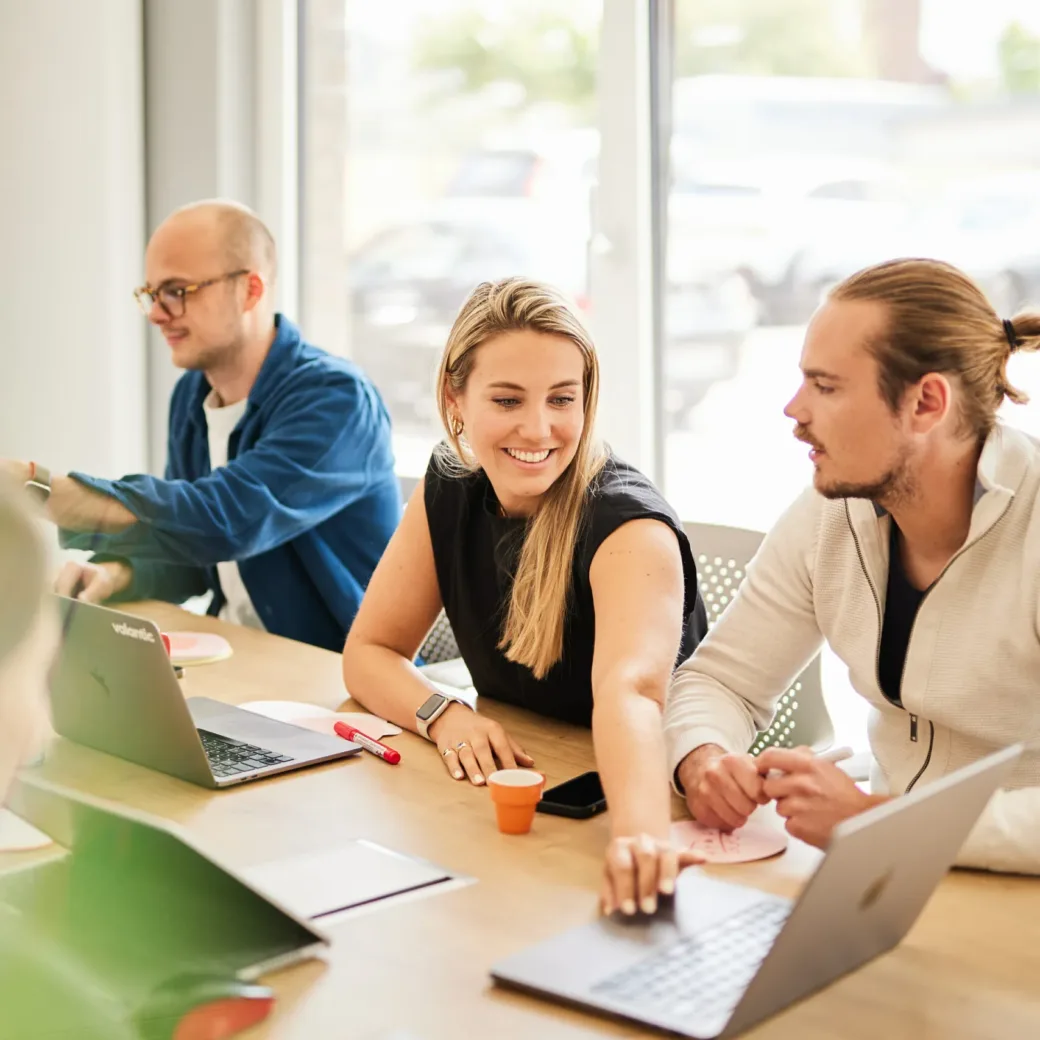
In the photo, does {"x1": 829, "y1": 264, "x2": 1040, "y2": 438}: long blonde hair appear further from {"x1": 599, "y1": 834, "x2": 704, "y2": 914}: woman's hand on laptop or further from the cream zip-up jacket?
{"x1": 599, "y1": 834, "x2": 704, "y2": 914}: woman's hand on laptop

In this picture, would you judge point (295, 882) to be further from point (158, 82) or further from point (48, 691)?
point (158, 82)

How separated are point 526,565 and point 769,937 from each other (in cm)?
80

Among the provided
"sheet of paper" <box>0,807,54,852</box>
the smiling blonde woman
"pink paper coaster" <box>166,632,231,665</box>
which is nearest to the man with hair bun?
the smiling blonde woman

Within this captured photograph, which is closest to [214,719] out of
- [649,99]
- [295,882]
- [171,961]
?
[295,882]

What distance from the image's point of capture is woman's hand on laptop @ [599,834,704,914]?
1229 millimetres

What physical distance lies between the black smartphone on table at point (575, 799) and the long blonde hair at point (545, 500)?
0.30 m

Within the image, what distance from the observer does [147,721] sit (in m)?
1.62

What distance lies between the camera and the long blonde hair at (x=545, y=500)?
1852 millimetres

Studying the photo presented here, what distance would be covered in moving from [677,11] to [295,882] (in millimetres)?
2454

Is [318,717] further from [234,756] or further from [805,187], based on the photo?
[805,187]

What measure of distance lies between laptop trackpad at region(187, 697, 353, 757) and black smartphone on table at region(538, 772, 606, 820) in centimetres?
31

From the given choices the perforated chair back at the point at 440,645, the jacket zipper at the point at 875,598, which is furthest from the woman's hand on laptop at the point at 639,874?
the perforated chair back at the point at 440,645

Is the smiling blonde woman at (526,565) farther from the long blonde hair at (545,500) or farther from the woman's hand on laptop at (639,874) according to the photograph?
the woman's hand on laptop at (639,874)

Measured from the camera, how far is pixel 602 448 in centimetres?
194
